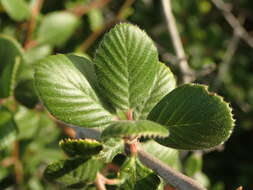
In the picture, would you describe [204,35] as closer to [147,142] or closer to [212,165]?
[212,165]

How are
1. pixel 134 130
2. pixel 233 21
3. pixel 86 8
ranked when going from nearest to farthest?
pixel 134 130, pixel 86 8, pixel 233 21

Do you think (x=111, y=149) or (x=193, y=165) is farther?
(x=193, y=165)

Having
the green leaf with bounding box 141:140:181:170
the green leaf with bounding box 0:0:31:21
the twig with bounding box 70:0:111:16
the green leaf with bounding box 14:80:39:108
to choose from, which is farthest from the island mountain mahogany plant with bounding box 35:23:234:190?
the twig with bounding box 70:0:111:16

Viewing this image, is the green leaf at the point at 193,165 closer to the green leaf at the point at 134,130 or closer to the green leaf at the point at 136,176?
the green leaf at the point at 136,176

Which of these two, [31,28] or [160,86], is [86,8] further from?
[160,86]

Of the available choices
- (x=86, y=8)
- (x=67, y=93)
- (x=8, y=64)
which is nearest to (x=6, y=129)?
(x=8, y=64)

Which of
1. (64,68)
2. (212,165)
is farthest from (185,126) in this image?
(212,165)
